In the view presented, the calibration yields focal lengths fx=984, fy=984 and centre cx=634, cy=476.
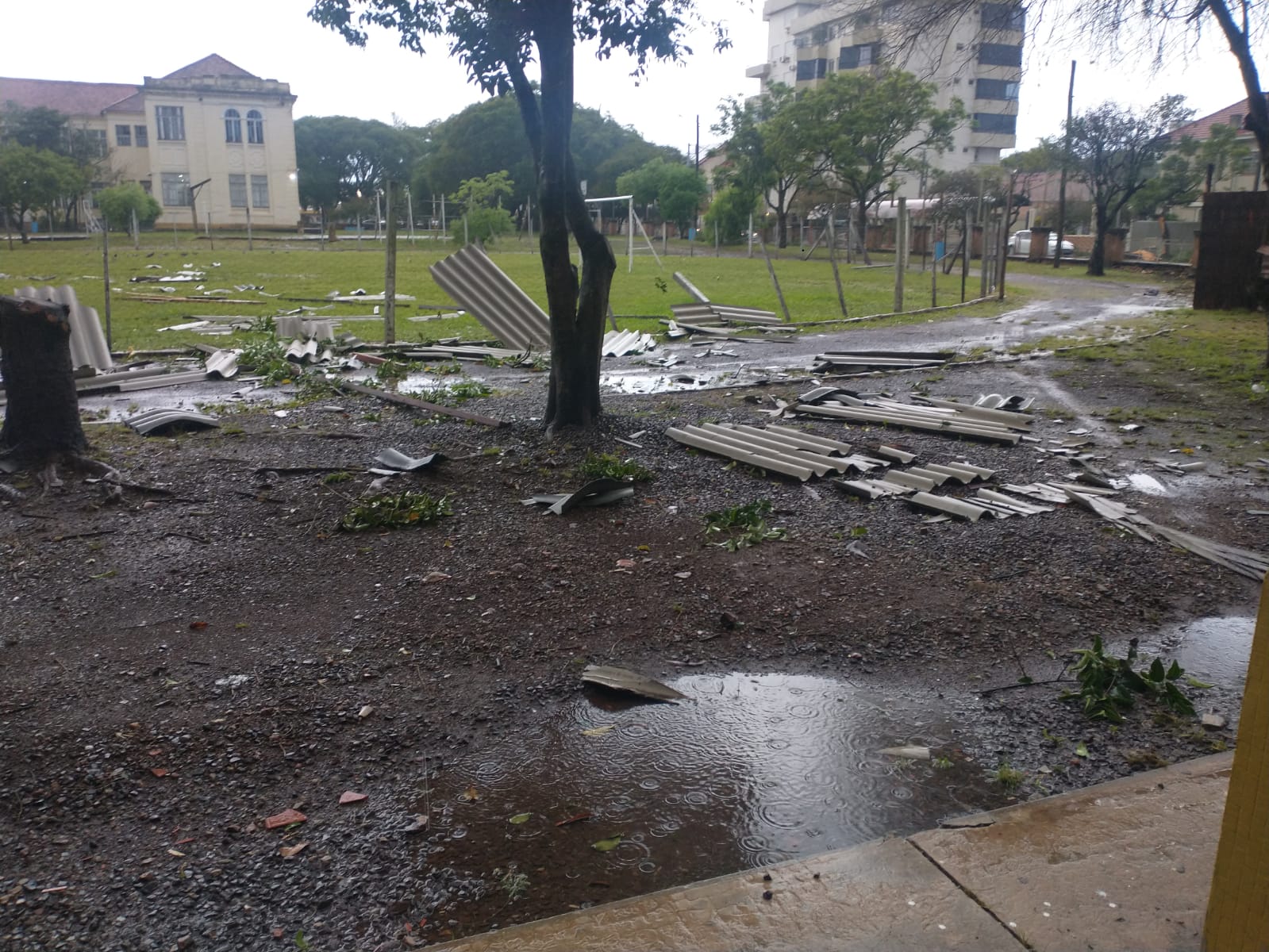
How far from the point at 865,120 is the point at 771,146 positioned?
16.7 feet

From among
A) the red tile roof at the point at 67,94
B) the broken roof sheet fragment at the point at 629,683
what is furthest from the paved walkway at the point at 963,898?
the red tile roof at the point at 67,94

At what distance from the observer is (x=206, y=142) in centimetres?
6725

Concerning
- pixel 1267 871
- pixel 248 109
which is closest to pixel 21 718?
pixel 1267 871

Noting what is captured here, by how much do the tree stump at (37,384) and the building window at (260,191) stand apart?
66263 millimetres

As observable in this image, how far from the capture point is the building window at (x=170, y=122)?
6631 cm

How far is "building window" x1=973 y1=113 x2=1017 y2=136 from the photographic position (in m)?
77.8

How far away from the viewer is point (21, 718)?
4020 mm

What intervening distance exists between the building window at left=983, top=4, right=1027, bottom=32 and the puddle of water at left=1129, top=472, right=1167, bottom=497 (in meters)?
9.78

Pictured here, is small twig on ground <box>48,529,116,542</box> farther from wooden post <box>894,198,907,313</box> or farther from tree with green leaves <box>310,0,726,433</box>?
wooden post <box>894,198,907,313</box>

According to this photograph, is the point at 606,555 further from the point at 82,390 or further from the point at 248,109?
the point at 248,109

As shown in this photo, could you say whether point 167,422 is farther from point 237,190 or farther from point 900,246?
point 237,190

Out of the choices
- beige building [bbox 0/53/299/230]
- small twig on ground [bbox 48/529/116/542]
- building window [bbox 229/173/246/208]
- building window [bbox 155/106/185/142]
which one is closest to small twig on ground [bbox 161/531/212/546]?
small twig on ground [bbox 48/529/116/542]

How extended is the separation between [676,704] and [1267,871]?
7.98 ft

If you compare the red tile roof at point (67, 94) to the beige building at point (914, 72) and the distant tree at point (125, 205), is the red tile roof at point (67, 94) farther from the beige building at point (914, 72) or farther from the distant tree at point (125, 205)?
the beige building at point (914, 72)
